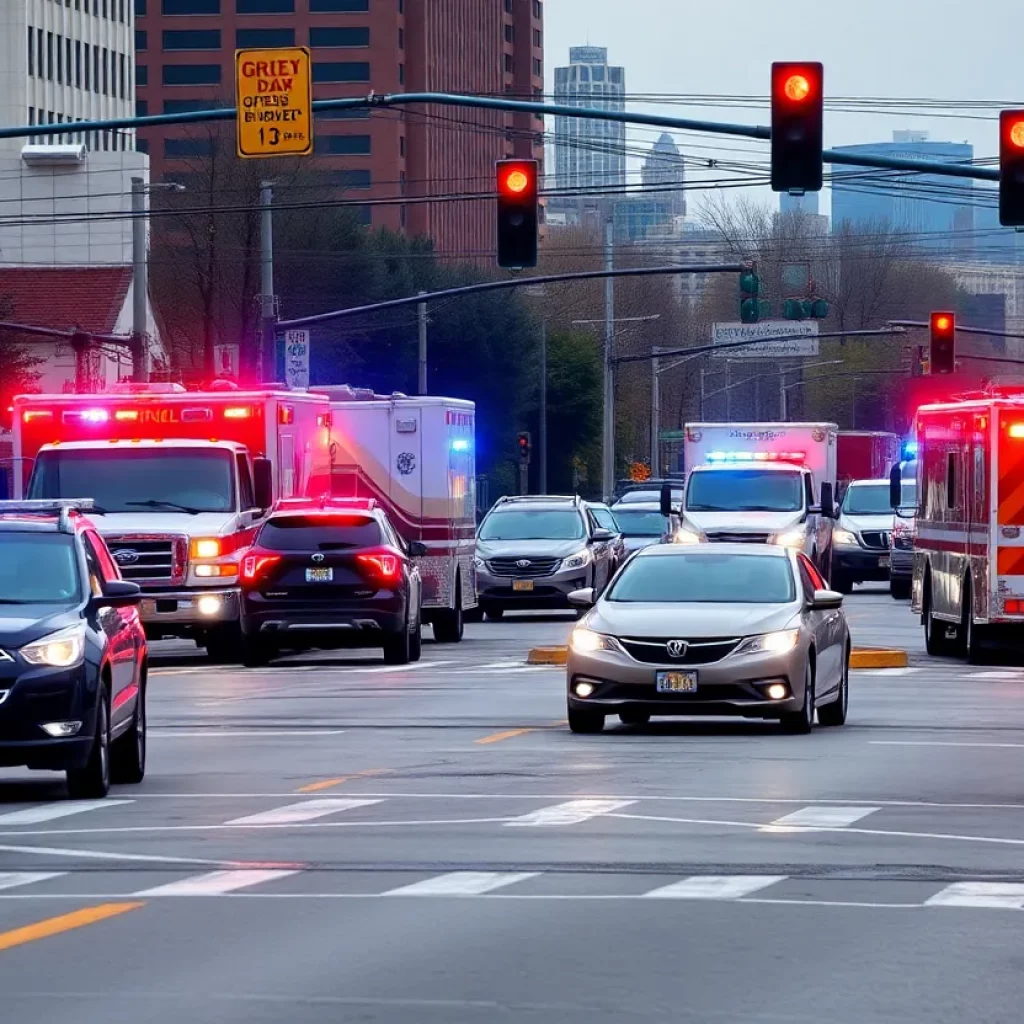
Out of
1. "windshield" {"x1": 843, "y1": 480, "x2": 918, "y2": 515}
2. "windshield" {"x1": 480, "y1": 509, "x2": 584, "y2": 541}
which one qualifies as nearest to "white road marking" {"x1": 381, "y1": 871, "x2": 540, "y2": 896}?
"windshield" {"x1": 480, "y1": 509, "x2": 584, "y2": 541}

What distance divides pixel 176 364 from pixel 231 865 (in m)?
78.2

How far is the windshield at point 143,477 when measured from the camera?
107 feet

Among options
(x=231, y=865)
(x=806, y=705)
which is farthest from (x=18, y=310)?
(x=231, y=865)

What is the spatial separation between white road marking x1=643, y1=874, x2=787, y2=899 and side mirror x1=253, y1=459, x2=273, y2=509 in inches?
823

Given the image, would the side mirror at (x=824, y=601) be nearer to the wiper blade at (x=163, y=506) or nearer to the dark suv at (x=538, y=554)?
the wiper blade at (x=163, y=506)

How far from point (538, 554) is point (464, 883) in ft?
101

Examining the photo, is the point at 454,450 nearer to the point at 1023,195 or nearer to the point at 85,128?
the point at 85,128

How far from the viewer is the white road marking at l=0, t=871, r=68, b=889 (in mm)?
12188

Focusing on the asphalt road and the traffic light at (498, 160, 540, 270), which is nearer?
the asphalt road

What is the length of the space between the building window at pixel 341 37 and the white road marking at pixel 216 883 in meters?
146

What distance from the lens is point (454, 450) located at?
37750 mm

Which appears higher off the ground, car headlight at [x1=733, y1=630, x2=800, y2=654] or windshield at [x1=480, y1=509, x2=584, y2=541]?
car headlight at [x1=733, y1=630, x2=800, y2=654]

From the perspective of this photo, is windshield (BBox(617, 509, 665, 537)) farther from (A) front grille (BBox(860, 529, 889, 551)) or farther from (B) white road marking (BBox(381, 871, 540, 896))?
(B) white road marking (BBox(381, 871, 540, 896))

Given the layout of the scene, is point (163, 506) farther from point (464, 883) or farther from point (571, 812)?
point (464, 883)
